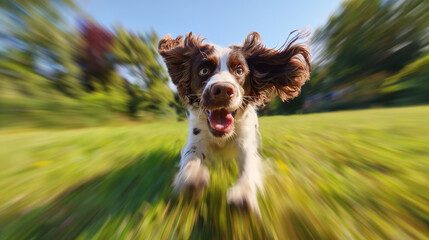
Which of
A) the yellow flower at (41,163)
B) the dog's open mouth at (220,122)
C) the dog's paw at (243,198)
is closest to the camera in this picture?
the dog's paw at (243,198)

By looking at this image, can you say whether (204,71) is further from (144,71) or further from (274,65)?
(144,71)

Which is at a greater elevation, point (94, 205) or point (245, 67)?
point (245, 67)

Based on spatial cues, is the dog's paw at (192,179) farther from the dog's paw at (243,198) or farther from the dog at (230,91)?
the dog's paw at (243,198)

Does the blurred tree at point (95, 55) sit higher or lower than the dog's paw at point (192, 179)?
higher

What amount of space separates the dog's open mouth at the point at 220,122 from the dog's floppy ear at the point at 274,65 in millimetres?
743

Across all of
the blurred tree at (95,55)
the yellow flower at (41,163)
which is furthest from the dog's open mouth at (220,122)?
the blurred tree at (95,55)

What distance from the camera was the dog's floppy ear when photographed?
230cm

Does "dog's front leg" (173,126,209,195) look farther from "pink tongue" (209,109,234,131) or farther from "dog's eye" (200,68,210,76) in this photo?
"dog's eye" (200,68,210,76)

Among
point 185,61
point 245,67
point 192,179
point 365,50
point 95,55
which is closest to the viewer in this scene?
point 192,179

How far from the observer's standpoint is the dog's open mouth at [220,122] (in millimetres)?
1660

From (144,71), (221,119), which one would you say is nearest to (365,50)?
(144,71)

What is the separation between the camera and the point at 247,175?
1470 millimetres

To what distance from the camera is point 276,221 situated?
104 centimetres

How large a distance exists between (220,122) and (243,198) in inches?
30.3
